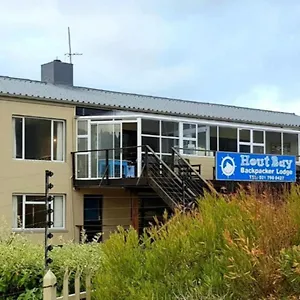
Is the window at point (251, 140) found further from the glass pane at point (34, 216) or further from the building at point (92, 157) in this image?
the glass pane at point (34, 216)

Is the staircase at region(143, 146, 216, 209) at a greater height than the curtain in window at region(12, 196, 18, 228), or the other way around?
the staircase at region(143, 146, 216, 209)

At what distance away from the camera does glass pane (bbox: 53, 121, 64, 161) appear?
23828mm

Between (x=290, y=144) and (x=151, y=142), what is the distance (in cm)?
866

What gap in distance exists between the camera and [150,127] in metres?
24.7

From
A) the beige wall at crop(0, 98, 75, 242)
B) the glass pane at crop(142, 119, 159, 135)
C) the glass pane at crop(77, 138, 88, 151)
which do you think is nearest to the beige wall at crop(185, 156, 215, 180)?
the glass pane at crop(142, 119, 159, 135)

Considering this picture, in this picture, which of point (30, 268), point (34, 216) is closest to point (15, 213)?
point (34, 216)

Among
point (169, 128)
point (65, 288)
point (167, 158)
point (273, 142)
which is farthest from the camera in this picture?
point (273, 142)

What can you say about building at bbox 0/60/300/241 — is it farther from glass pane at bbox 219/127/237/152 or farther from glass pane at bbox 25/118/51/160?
glass pane at bbox 219/127/237/152

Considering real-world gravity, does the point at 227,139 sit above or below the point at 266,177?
above

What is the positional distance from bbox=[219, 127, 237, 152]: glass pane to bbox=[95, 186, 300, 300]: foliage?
20894mm

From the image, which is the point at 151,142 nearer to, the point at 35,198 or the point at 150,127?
the point at 150,127

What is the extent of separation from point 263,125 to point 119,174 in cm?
951

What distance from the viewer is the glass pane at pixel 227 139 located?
2756 centimetres

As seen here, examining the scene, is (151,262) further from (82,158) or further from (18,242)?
(82,158)
